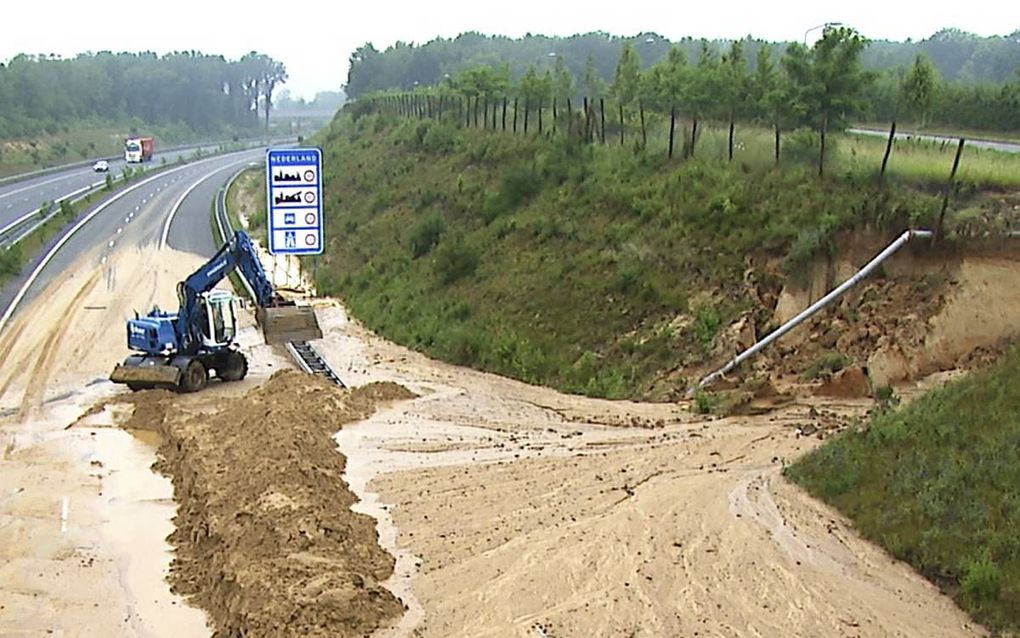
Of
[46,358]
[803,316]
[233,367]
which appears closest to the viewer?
[803,316]

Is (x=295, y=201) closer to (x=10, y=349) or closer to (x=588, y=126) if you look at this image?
(x=10, y=349)

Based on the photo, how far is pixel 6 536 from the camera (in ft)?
67.6

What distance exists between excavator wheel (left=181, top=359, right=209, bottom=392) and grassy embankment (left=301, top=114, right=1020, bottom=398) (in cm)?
726

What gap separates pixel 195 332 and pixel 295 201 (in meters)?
4.96

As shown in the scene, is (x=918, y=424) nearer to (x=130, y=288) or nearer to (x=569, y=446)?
(x=569, y=446)

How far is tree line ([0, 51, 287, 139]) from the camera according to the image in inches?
5231

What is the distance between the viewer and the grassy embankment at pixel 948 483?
1538 centimetres

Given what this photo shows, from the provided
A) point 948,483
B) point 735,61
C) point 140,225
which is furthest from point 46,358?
point 140,225

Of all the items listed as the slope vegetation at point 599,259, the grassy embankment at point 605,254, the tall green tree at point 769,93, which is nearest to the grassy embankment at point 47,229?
the grassy embankment at point 605,254

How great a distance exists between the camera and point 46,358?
3575 centimetres

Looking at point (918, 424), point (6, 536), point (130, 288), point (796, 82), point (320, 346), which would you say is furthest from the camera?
point (130, 288)

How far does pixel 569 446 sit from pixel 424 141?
40889 mm

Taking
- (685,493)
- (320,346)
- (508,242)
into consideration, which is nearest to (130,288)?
(320,346)

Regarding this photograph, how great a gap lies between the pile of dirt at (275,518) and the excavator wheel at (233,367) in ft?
12.1
